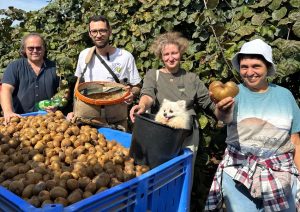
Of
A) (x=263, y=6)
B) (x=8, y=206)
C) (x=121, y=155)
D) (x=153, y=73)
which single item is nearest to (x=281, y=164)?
(x=121, y=155)

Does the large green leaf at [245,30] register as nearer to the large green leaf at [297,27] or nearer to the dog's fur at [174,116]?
the large green leaf at [297,27]

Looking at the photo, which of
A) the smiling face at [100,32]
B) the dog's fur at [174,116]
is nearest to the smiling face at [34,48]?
the smiling face at [100,32]

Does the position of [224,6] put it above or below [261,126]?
above

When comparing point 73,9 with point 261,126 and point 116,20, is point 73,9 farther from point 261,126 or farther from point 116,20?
point 261,126

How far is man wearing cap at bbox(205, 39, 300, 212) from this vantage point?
79.0 inches

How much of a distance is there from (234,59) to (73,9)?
4.18m

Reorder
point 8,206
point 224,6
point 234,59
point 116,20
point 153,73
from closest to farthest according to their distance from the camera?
point 8,206, point 234,59, point 153,73, point 224,6, point 116,20

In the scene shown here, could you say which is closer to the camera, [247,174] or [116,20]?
[247,174]

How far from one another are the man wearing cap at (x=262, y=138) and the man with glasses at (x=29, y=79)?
2023 mm

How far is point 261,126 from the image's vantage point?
203 centimetres

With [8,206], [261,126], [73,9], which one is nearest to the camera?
[8,206]

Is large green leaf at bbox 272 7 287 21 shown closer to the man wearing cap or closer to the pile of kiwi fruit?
the man wearing cap

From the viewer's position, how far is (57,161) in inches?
85.4

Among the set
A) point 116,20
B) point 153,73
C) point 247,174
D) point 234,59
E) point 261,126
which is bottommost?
point 247,174
